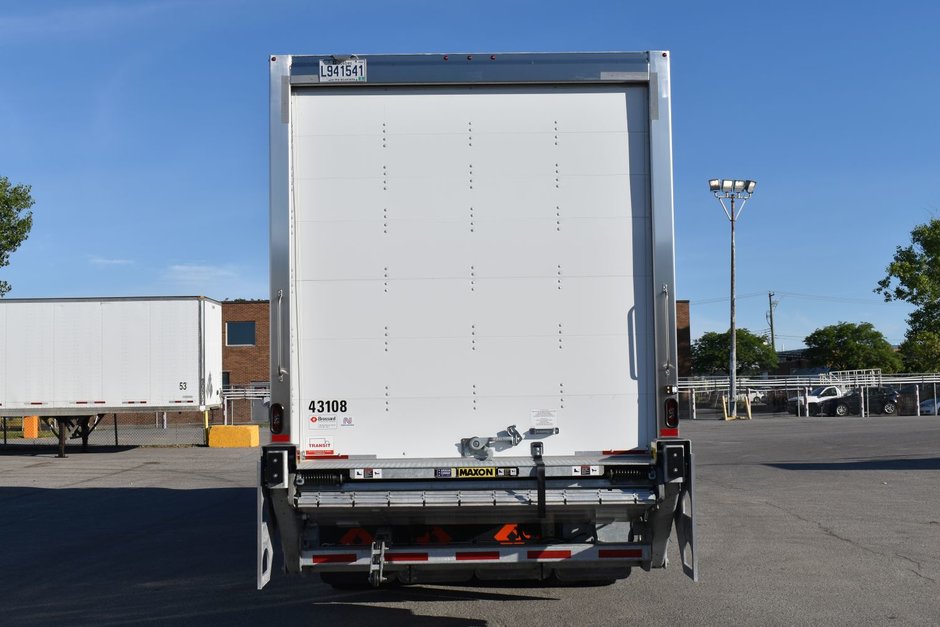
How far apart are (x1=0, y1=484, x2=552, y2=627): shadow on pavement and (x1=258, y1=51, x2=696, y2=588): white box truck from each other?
1504mm

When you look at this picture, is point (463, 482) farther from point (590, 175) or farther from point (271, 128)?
point (271, 128)

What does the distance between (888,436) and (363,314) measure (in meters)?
26.1

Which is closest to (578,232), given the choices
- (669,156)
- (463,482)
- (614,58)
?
(669,156)

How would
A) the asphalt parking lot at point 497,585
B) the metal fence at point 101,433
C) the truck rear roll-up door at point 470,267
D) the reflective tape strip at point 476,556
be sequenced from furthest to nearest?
the metal fence at point 101,433 → the asphalt parking lot at point 497,585 → the truck rear roll-up door at point 470,267 → the reflective tape strip at point 476,556

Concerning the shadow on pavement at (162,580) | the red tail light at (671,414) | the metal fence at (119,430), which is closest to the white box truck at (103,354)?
the metal fence at (119,430)

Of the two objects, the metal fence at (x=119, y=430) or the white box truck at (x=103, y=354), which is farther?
the metal fence at (x=119, y=430)

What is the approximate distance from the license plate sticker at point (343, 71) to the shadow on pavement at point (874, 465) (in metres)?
15.3

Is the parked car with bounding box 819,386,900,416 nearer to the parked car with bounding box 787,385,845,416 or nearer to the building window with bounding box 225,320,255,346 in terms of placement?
the parked car with bounding box 787,385,845,416

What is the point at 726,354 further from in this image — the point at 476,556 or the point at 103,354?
the point at 476,556

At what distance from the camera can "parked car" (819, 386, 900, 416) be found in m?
44.7

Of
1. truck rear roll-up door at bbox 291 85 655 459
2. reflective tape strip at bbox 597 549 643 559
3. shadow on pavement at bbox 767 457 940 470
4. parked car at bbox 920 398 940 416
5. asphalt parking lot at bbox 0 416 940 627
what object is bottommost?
parked car at bbox 920 398 940 416

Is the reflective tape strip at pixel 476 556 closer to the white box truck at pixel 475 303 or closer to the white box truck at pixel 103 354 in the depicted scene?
the white box truck at pixel 475 303

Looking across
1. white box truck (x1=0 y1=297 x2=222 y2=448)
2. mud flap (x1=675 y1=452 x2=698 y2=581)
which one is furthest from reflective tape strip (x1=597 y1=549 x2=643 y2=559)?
white box truck (x1=0 y1=297 x2=222 y2=448)

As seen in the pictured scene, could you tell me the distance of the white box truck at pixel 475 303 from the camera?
5930 mm
